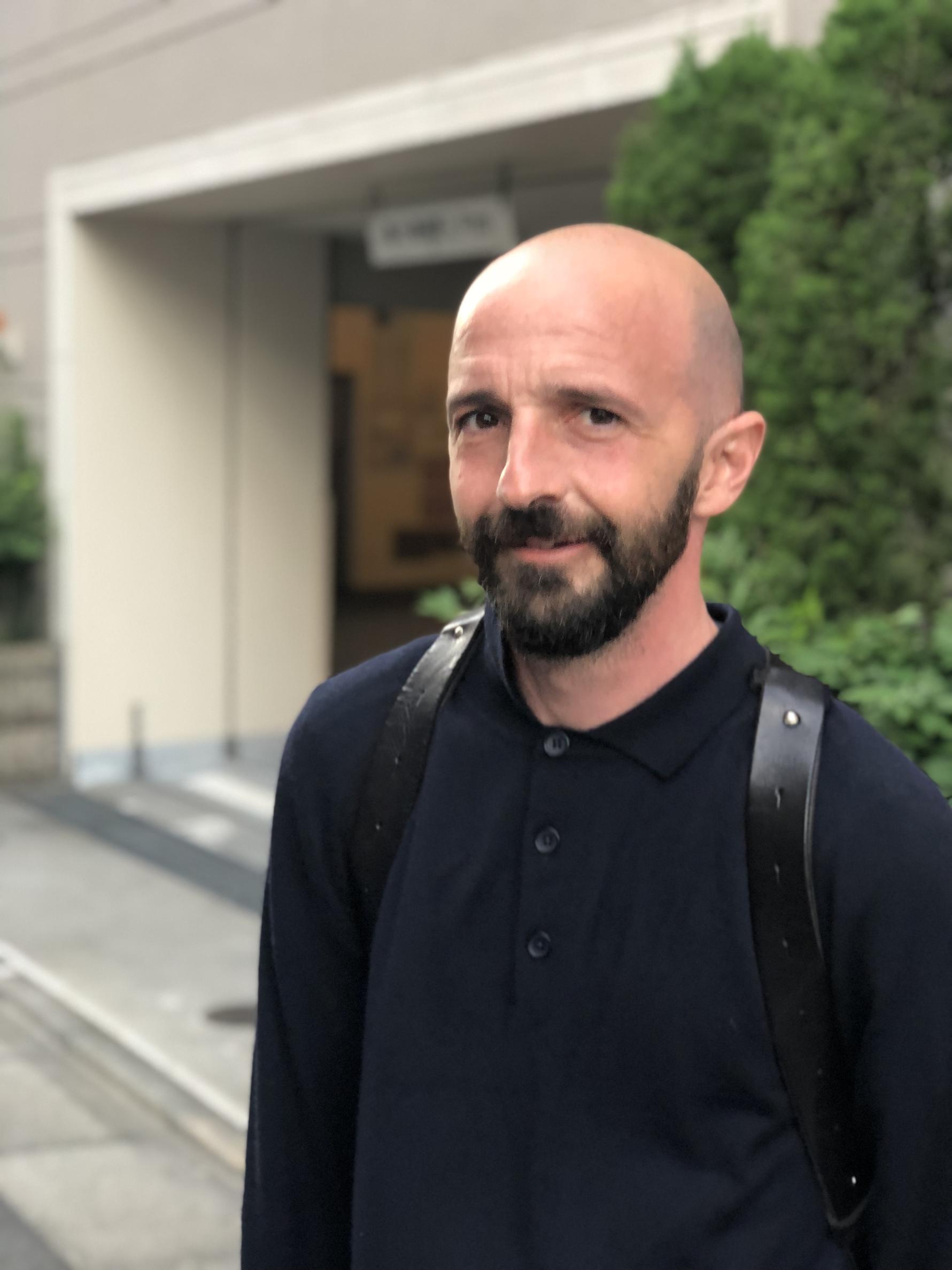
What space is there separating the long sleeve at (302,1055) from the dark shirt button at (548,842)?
0.81ft

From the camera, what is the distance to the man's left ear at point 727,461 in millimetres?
1521

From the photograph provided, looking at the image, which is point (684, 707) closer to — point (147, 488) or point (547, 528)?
point (547, 528)

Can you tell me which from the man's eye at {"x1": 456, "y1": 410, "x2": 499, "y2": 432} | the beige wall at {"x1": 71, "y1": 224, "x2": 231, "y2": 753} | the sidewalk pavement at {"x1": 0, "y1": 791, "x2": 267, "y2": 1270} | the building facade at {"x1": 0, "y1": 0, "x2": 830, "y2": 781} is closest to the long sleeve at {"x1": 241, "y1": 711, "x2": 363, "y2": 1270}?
the man's eye at {"x1": 456, "y1": 410, "x2": 499, "y2": 432}

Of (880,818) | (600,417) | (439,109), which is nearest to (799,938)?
(880,818)

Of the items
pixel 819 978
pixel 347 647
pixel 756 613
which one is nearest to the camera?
pixel 819 978

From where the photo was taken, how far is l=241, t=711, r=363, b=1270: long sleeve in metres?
1.68

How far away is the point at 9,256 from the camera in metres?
10.2

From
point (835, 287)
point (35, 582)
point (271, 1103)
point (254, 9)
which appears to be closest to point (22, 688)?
point (35, 582)

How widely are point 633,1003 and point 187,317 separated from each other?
29.4 ft

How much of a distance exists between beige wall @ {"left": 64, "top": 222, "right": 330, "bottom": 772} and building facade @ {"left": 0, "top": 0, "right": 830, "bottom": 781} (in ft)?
0.04

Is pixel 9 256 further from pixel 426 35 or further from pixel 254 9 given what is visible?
pixel 426 35

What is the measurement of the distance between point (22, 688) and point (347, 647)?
246 inches

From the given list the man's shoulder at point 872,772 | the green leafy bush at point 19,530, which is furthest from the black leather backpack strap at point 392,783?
the green leafy bush at point 19,530

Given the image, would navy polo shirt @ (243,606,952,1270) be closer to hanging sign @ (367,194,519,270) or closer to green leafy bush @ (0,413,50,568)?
hanging sign @ (367,194,519,270)
